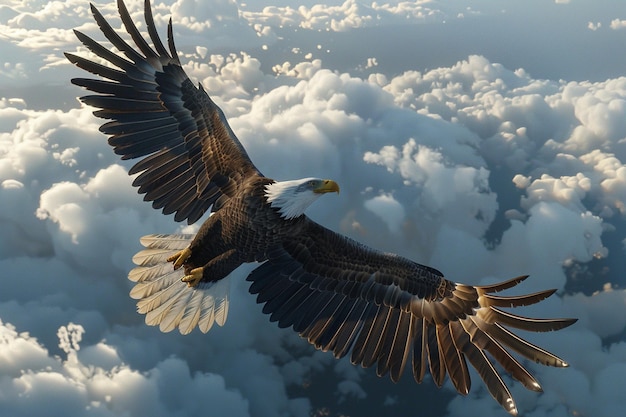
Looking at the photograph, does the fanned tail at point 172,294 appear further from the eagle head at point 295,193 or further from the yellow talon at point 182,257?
the eagle head at point 295,193

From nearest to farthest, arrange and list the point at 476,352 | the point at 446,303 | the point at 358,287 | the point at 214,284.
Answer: the point at 476,352
the point at 446,303
the point at 358,287
the point at 214,284

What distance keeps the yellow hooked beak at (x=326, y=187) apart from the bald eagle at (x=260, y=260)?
0.02 meters

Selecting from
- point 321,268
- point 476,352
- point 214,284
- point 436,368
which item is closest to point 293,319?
point 321,268

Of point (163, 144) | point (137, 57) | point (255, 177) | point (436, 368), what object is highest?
point (137, 57)

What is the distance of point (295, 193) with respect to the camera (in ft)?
30.1

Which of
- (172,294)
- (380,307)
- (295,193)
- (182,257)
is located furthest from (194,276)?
(380,307)

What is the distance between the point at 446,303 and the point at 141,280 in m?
6.67

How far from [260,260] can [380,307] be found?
105 inches

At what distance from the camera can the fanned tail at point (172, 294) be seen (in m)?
10.5

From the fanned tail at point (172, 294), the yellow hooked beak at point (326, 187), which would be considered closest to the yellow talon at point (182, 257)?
the fanned tail at point (172, 294)

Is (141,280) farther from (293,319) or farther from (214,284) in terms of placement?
(293,319)

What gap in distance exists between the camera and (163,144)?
11.0 m

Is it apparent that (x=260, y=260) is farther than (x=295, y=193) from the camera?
Yes

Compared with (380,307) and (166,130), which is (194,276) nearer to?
(166,130)
